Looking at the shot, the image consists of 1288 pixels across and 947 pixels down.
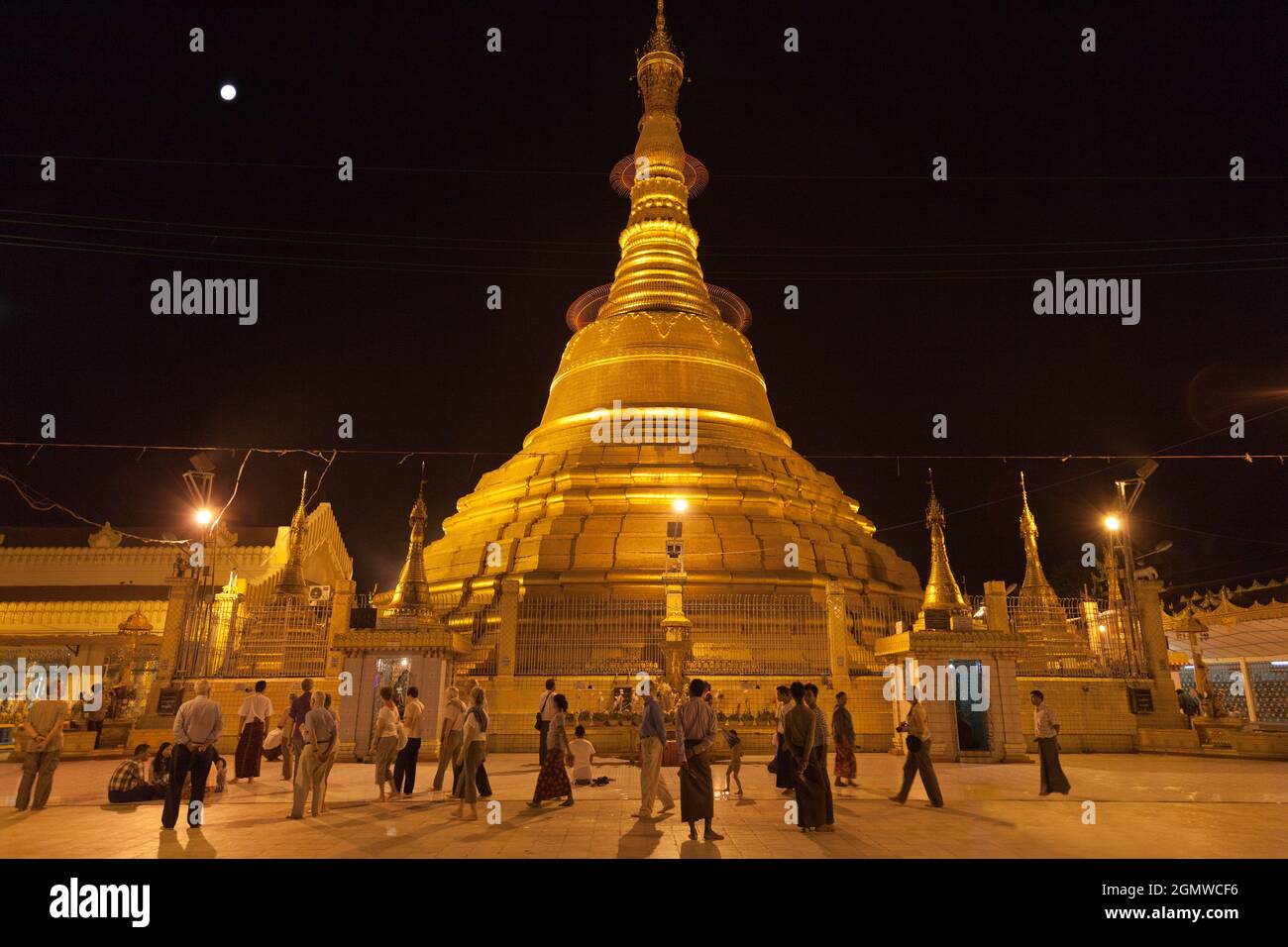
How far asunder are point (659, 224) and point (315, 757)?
25.9 metres

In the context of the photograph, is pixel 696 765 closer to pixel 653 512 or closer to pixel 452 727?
pixel 452 727

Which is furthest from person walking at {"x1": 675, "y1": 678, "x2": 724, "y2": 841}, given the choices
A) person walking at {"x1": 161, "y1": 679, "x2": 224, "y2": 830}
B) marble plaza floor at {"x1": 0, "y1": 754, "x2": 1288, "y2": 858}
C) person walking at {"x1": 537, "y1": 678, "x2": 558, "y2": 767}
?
person walking at {"x1": 161, "y1": 679, "x2": 224, "y2": 830}

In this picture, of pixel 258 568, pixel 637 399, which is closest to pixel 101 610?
pixel 258 568

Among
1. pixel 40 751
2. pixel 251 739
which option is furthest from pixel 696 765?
pixel 251 739

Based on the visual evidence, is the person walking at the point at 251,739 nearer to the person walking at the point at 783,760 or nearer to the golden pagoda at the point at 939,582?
the person walking at the point at 783,760

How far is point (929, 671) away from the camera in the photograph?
1534cm

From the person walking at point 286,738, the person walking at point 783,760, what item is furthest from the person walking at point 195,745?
the person walking at point 783,760

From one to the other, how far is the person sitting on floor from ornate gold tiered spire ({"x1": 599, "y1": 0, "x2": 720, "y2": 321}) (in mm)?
22318

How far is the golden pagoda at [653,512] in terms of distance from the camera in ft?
60.6

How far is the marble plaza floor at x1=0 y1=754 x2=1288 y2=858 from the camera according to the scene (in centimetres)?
651

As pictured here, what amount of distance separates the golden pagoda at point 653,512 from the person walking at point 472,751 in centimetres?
803

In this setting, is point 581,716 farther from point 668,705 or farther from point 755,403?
point 755,403

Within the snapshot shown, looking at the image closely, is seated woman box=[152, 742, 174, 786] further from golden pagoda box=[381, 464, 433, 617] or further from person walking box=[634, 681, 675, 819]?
golden pagoda box=[381, 464, 433, 617]

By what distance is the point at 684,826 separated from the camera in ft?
25.6
